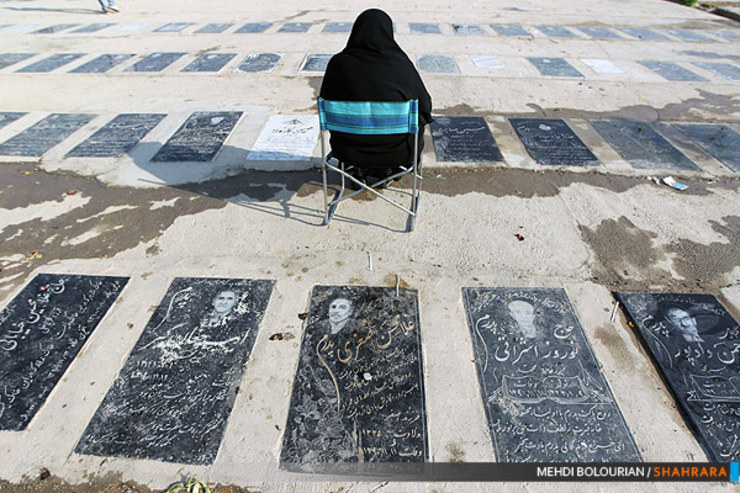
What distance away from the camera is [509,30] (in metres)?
11.2

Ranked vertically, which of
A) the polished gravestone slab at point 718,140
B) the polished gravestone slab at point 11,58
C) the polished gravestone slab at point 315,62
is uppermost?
the polished gravestone slab at point 11,58

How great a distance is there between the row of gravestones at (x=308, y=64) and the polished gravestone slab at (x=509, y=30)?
2.41m

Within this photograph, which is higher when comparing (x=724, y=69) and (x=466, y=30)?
(x=466, y=30)

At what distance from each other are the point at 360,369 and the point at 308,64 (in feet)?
25.0

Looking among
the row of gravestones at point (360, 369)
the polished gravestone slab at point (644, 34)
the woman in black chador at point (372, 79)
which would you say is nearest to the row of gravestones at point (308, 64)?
the polished gravestone slab at point (644, 34)

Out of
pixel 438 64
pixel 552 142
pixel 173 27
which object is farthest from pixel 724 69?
pixel 173 27

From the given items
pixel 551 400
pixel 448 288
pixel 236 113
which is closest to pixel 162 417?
pixel 448 288

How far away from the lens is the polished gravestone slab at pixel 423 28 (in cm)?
1102

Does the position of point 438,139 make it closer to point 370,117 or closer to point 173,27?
point 370,117

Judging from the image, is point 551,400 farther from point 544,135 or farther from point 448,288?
point 544,135

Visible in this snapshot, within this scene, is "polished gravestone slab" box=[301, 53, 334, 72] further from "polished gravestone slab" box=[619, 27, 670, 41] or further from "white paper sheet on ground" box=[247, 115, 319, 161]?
"polished gravestone slab" box=[619, 27, 670, 41]

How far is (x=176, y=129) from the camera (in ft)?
19.4

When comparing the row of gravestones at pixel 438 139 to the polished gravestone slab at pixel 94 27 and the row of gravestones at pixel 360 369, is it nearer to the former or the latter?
the row of gravestones at pixel 360 369

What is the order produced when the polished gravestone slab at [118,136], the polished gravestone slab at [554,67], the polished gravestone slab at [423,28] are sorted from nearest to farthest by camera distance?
the polished gravestone slab at [118,136], the polished gravestone slab at [554,67], the polished gravestone slab at [423,28]
